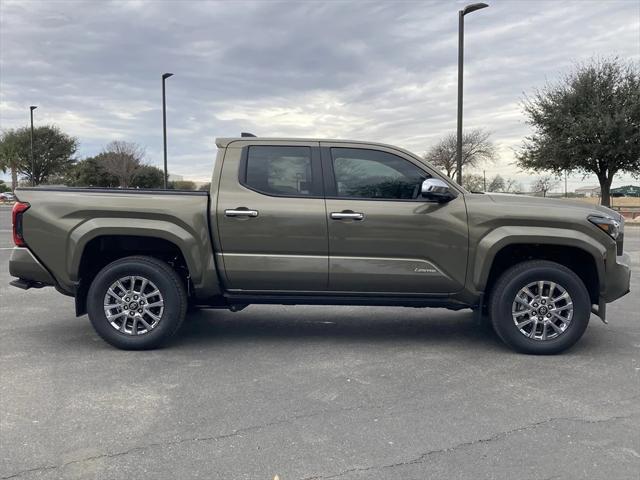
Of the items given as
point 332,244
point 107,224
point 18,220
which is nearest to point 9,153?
point 18,220

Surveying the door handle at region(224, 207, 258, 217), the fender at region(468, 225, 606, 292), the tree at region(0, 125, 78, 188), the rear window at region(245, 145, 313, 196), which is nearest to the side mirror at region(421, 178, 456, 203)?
the fender at region(468, 225, 606, 292)

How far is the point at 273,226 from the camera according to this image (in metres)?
5.06

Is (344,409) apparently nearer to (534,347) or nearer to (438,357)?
(438,357)

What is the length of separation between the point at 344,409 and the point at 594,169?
27.4 m

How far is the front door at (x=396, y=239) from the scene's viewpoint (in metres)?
5.04

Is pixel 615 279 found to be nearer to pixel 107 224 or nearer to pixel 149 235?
pixel 149 235

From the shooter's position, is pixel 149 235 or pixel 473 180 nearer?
pixel 149 235

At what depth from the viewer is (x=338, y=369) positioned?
4656 millimetres

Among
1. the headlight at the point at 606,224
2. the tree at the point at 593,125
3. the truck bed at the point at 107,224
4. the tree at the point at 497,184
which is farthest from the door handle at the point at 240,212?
the tree at the point at 497,184

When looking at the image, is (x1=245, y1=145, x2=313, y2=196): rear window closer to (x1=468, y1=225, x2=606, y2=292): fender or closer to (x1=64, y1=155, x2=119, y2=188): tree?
(x1=468, y1=225, x2=606, y2=292): fender

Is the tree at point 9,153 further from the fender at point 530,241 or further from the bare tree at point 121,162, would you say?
the fender at point 530,241

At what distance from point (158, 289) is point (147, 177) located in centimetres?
4580

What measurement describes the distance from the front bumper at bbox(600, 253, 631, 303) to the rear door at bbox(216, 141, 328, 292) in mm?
2496

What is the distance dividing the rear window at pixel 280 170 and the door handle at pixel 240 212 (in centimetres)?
24
